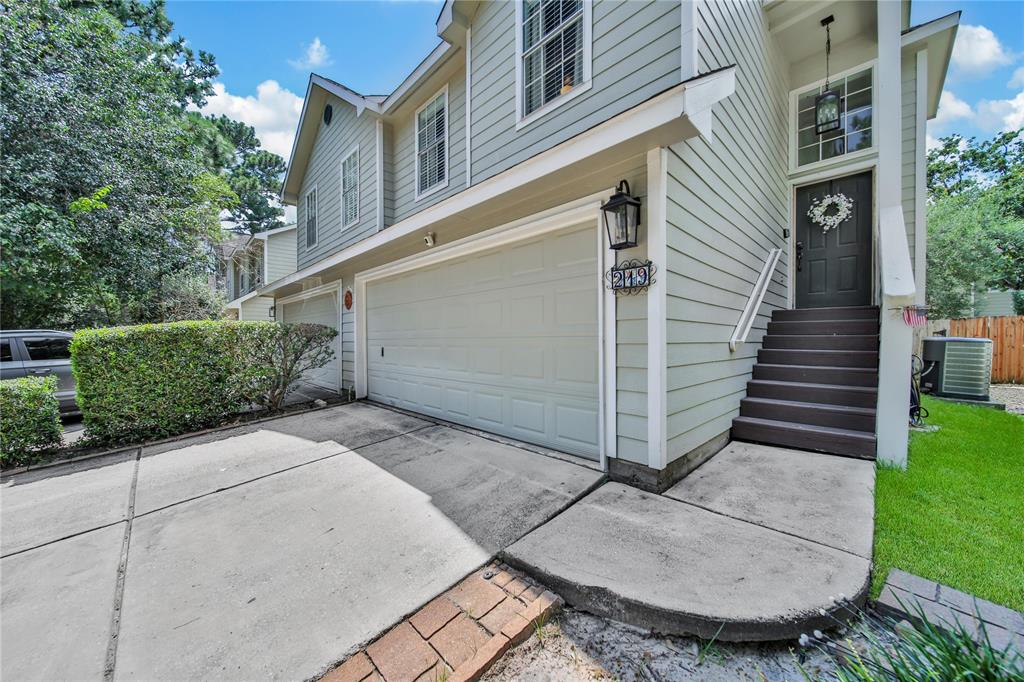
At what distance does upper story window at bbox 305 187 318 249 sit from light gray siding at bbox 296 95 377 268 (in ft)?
0.57

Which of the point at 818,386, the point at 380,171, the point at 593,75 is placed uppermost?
the point at 380,171

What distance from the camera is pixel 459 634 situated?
5.48 feet

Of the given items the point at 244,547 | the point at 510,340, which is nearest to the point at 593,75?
the point at 510,340

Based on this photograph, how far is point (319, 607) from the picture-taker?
6.00ft

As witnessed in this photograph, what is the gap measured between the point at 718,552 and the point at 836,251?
17.1ft

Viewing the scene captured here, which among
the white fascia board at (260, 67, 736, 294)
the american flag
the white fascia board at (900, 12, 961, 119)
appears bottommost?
the american flag

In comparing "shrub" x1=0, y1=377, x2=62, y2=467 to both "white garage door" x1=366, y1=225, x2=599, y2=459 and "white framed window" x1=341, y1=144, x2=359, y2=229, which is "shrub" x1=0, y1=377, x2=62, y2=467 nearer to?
"white garage door" x1=366, y1=225, x2=599, y2=459

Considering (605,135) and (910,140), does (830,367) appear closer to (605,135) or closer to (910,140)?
(910,140)

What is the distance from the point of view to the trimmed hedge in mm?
4312

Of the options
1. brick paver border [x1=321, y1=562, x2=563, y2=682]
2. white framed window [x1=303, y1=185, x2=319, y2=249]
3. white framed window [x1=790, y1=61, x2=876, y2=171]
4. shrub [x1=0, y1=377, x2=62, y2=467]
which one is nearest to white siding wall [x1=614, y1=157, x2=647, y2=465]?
brick paver border [x1=321, y1=562, x2=563, y2=682]

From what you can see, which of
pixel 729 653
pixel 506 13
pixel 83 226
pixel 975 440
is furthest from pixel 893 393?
pixel 83 226

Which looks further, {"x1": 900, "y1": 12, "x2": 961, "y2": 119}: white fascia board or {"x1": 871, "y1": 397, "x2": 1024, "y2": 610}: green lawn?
Answer: {"x1": 900, "y1": 12, "x2": 961, "y2": 119}: white fascia board

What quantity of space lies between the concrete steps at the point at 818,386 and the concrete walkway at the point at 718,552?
20.9 inches

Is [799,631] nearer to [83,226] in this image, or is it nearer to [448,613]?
[448,613]
